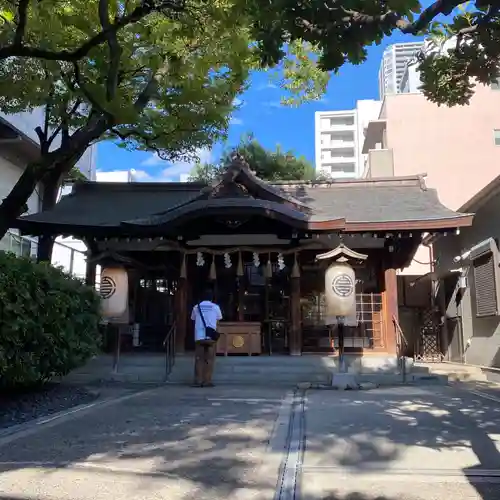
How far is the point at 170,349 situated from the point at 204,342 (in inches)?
92.0

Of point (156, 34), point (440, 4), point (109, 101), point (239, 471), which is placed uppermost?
point (156, 34)

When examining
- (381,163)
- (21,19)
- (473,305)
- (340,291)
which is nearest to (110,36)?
(21,19)

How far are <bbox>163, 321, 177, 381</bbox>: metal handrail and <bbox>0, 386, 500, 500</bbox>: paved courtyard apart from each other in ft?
12.8

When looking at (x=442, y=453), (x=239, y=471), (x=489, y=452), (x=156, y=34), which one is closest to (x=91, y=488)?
(x=239, y=471)

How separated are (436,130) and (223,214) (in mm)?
16151

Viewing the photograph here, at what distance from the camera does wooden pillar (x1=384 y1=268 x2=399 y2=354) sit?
13211 millimetres

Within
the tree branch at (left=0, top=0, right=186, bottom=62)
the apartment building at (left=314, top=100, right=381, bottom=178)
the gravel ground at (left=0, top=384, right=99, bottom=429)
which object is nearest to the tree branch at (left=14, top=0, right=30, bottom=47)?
the tree branch at (left=0, top=0, right=186, bottom=62)

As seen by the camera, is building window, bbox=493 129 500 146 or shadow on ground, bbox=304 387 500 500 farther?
building window, bbox=493 129 500 146

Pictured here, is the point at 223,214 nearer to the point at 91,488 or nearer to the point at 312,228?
the point at 312,228

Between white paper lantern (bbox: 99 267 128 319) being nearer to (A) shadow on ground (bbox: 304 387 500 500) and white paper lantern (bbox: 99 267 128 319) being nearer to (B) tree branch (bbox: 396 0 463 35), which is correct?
(A) shadow on ground (bbox: 304 387 500 500)

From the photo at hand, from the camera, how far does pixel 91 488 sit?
4199 mm

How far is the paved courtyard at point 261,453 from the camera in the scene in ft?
14.0

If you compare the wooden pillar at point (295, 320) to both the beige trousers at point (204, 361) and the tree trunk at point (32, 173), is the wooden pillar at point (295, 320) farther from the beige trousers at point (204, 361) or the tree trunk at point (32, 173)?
the tree trunk at point (32, 173)

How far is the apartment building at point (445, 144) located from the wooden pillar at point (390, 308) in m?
10.2
